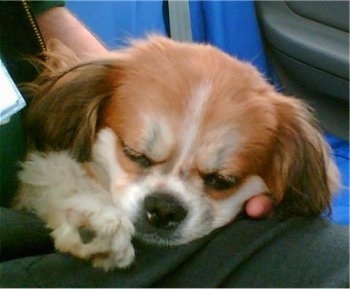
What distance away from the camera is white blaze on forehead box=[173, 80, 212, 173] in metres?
1.08

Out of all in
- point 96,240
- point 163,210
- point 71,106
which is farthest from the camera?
point 71,106

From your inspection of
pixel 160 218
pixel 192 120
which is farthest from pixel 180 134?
pixel 160 218

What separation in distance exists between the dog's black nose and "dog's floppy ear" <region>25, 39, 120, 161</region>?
0.16m

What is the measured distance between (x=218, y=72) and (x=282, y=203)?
25cm

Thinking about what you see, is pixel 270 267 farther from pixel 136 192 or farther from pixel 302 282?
pixel 136 192

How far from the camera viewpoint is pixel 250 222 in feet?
3.52

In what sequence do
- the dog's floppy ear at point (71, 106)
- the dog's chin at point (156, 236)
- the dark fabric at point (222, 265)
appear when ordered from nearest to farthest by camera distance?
1. the dark fabric at point (222, 265)
2. the dog's chin at point (156, 236)
3. the dog's floppy ear at point (71, 106)

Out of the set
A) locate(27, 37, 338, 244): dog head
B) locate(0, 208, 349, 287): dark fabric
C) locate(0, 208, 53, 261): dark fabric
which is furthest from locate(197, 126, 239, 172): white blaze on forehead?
locate(0, 208, 53, 261): dark fabric

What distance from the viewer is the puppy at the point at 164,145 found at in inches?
42.6

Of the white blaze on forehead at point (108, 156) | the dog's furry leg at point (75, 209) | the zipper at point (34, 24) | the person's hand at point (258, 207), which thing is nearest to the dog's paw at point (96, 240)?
the dog's furry leg at point (75, 209)

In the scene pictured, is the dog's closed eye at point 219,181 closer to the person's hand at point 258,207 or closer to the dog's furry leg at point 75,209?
the person's hand at point 258,207

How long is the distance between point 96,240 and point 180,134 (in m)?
0.22

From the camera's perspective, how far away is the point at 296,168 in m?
1.20

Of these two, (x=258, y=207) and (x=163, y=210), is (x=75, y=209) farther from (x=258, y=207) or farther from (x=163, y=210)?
(x=258, y=207)
